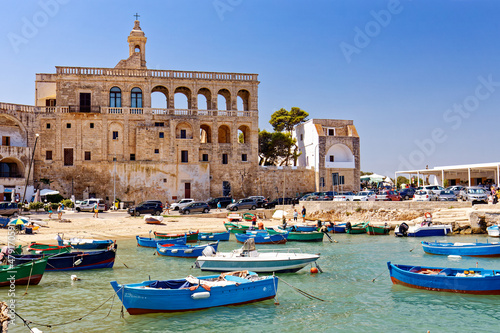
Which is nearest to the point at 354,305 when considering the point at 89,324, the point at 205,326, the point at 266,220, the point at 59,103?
the point at 205,326

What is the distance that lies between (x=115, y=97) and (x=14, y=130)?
11093 millimetres

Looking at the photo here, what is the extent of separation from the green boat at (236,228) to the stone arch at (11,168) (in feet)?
81.4

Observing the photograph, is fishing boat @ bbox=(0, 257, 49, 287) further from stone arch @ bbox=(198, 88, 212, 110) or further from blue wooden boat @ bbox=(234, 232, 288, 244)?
stone arch @ bbox=(198, 88, 212, 110)

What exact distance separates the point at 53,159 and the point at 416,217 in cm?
3707

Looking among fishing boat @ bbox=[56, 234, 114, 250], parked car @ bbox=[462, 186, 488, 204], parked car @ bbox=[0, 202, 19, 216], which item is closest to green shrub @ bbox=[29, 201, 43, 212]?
parked car @ bbox=[0, 202, 19, 216]

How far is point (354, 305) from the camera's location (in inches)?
A: 619

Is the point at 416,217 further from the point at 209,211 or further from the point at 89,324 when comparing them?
the point at 89,324

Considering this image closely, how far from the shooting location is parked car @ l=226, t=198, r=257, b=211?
147ft

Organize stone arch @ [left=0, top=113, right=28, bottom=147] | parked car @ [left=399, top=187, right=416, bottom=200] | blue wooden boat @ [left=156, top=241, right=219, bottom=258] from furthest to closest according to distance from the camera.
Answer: stone arch @ [left=0, top=113, right=28, bottom=147]
parked car @ [left=399, top=187, right=416, bottom=200]
blue wooden boat @ [left=156, top=241, right=219, bottom=258]

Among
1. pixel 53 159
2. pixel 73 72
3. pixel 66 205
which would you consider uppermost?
pixel 73 72

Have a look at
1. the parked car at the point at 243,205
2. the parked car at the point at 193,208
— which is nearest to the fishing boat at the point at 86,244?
the parked car at the point at 193,208

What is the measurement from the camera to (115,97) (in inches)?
2023

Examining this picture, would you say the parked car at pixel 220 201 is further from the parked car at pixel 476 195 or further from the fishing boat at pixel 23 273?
the fishing boat at pixel 23 273

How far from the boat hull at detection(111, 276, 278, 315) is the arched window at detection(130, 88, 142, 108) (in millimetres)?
39889
